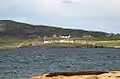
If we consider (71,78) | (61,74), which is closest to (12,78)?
(61,74)

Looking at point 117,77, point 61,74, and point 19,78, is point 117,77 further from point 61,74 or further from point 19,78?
point 19,78

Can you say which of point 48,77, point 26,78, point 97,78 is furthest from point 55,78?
point 26,78

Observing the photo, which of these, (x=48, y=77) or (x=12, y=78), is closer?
(x=48, y=77)

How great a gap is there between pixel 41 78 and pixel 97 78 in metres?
9.73

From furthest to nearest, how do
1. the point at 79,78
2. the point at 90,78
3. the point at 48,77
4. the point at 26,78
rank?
the point at 26,78
the point at 48,77
the point at 79,78
the point at 90,78

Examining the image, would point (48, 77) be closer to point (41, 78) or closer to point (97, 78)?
point (41, 78)

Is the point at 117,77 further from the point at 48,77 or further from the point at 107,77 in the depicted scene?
the point at 48,77

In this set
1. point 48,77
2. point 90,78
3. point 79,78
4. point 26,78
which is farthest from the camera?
point 26,78

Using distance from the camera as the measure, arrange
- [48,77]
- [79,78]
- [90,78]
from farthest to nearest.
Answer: [48,77]
[79,78]
[90,78]

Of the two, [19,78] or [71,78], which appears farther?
[19,78]

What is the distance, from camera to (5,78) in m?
60.5

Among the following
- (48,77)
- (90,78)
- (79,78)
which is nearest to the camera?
(90,78)

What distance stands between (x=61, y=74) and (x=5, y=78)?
14.4 meters

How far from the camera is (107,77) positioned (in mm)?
38969
